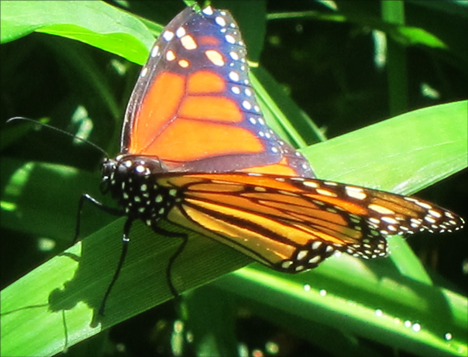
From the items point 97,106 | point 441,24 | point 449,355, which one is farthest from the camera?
point 441,24

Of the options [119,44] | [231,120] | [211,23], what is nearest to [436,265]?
[231,120]

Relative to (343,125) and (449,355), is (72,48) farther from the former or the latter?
(449,355)

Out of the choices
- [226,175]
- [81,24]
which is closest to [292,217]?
[226,175]

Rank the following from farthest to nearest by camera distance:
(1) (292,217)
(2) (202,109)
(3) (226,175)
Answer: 1. (2) (202,109)
2. (1) (292,217)
3. (3) (226,175)

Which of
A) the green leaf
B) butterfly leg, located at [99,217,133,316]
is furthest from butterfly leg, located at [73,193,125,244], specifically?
the green leaf

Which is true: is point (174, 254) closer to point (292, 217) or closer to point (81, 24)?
point (292, 217)

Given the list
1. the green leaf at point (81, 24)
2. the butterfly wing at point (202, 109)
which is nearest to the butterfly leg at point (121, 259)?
the butterfly wing at point (202, 109)

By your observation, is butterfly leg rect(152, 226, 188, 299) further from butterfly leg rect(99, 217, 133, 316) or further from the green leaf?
the green leaf
